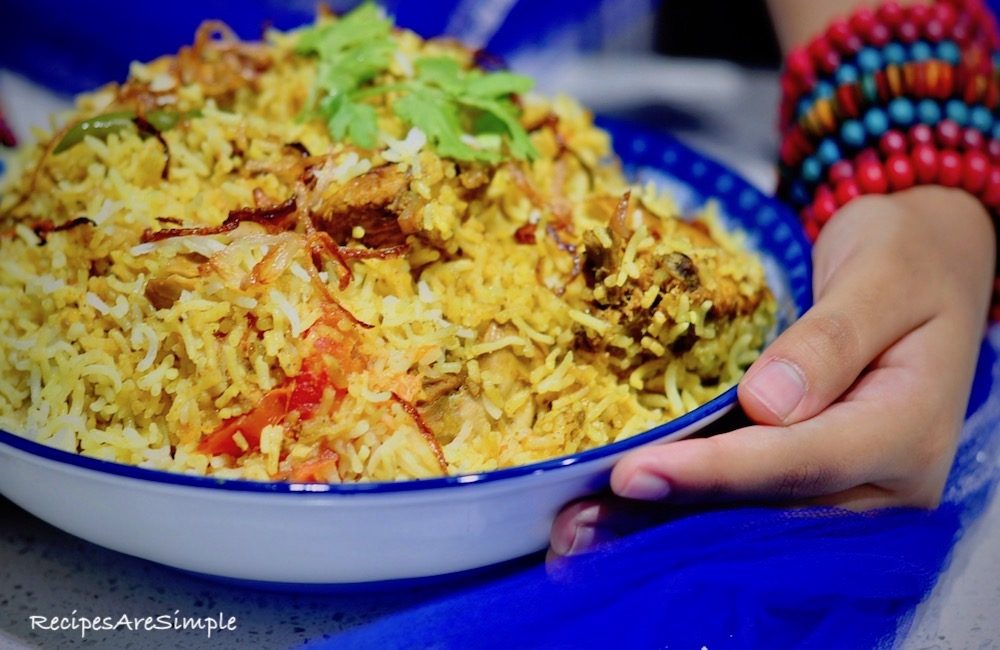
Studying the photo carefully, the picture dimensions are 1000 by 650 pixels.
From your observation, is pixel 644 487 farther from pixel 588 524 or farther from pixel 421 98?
pixel 421 98

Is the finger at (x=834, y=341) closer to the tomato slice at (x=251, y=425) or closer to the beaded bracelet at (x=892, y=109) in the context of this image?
the beaded bracelet at (x=892, y=109)

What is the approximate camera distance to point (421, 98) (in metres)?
1.43

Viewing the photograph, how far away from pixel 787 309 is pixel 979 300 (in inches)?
12.1

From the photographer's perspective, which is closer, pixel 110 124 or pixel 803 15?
pixel 110 124

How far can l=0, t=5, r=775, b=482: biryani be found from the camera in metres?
1.08

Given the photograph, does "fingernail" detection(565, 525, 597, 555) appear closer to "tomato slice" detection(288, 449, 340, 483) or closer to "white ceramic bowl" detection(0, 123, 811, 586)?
"white ceramic bowl" detection(0, 123, 811, 586)

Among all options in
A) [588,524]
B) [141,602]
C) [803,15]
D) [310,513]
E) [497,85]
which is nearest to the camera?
[310,513]

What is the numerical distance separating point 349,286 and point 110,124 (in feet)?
1.71

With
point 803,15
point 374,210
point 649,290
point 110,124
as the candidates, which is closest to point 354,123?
point 374,210

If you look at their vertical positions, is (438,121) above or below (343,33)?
below

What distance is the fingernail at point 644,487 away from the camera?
3.21 ft

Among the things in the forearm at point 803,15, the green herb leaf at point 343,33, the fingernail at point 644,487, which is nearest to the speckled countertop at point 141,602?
the fingernail at point 644,487

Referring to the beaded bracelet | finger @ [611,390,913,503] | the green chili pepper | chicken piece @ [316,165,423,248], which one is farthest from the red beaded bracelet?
the green chili pepper

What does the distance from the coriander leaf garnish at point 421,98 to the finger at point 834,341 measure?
19.8 inches
